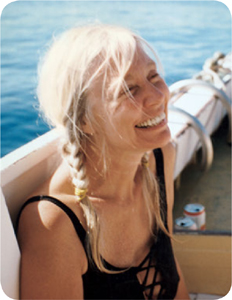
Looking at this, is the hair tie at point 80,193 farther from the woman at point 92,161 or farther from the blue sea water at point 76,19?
the blue sea water at point 76,19

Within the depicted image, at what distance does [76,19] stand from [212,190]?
78.8 inches

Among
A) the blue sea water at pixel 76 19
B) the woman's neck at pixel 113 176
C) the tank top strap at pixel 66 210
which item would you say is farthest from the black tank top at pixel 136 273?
the blue sea water at pixel 76 19

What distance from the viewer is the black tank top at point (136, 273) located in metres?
1.36

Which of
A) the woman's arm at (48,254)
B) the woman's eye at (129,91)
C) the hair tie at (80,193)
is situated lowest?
the woman's arm at (48,254)

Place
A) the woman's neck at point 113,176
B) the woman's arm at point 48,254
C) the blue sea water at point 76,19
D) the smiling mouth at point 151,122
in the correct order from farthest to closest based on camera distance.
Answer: the blue sea water at point 76,19
the woman's neck at point 113,176
the smiling mouth at point 151,122
the woman's arm at point 48,254

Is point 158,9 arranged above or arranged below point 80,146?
below

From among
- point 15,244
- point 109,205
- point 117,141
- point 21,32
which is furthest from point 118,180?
point 21,32

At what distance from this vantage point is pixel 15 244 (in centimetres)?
119

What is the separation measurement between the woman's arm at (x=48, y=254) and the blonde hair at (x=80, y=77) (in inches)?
3.4

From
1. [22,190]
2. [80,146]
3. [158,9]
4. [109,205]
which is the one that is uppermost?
[80,146]

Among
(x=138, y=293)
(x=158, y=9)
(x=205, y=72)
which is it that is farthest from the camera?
(x=158, y=9)

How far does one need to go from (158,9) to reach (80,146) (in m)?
17.8

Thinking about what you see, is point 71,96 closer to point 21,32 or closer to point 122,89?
point 122,89

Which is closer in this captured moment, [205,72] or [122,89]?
[122,89]
